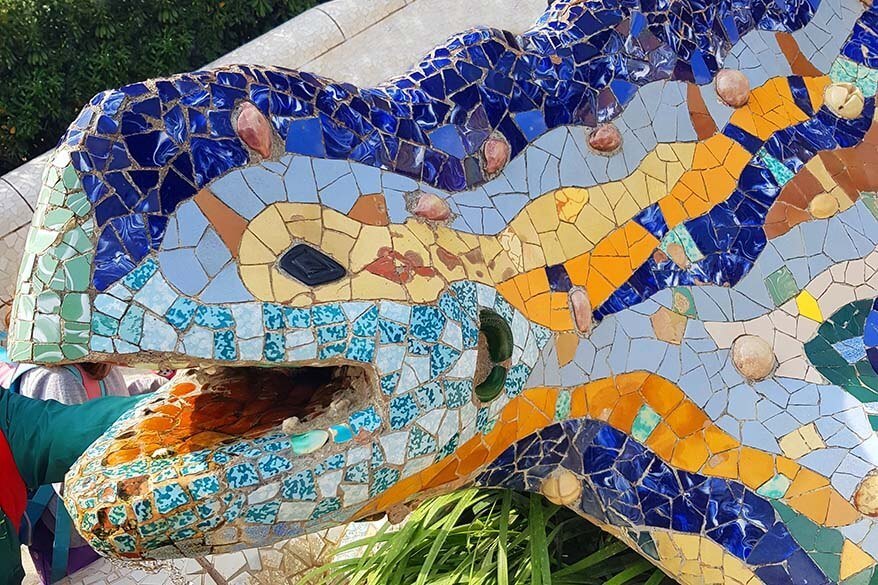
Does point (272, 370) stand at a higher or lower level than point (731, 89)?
lower

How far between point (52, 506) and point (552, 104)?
92.5 inches

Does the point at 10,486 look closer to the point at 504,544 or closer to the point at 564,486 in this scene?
the point at 504,544

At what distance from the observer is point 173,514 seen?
2.07m

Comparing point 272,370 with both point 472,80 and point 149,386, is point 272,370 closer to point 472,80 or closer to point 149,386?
point 472,80

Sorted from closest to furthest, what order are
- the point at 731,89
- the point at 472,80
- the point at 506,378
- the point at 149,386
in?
the point at 506,378 → the point at 472,80 → the point at 731,89 → the point at 149,386

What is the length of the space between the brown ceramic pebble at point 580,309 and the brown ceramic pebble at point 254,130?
89cm

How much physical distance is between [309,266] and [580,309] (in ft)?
2.65

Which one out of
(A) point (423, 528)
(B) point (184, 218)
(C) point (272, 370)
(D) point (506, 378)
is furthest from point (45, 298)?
(A) point (423, 528)

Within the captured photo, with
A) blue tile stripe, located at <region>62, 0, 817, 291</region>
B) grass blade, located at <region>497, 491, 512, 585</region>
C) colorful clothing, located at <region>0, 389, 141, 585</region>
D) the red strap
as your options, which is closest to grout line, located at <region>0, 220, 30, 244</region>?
colorful clothing, located at <region>0, 389, 141, 585</region>

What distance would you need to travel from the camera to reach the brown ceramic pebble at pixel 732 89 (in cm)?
311

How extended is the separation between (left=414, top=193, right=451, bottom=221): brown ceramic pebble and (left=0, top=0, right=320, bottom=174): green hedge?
4.68 metres

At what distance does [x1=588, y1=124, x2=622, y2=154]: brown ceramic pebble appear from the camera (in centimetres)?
286

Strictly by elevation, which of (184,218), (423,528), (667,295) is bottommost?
(423,528)

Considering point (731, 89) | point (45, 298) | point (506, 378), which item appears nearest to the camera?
point (45, 298)
